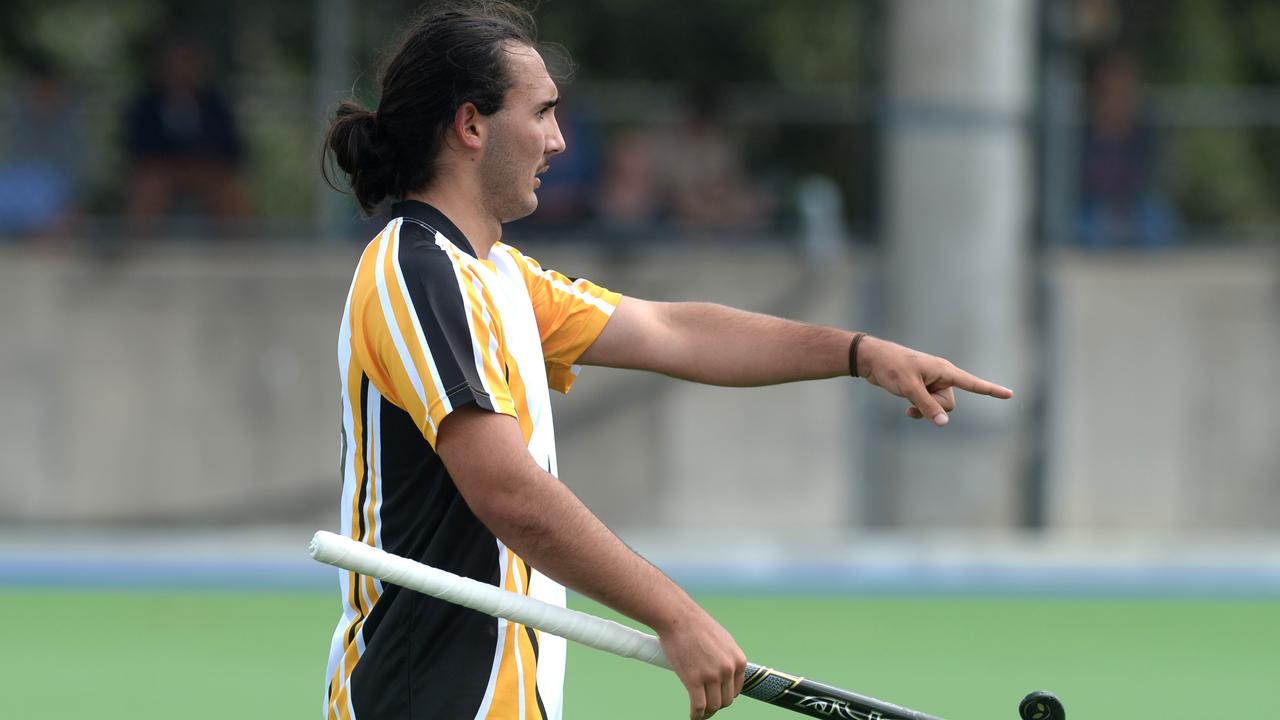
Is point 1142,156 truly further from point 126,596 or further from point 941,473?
point 126,596

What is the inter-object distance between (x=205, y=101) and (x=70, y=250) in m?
1.21

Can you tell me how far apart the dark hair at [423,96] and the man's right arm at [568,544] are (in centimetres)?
59

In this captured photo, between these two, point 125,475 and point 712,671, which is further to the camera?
point 125,475

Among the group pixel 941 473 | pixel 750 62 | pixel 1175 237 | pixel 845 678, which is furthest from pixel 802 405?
pixel 750 62

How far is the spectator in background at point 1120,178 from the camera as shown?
12008mm

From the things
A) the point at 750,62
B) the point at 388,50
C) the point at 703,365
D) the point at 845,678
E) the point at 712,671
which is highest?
the point at 750,62

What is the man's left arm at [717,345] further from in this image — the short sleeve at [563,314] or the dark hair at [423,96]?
the dark hair at [423,96]

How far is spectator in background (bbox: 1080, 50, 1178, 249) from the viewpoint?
1201cm

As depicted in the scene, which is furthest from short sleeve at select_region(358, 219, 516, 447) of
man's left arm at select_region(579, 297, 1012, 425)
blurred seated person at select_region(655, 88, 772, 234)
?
blurred seated person at select_region(655, 88, 772, 234)

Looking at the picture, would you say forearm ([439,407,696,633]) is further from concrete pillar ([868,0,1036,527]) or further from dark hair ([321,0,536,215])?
concrete pillar ([868,0,1036,527])

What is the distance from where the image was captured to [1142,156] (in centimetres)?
1230

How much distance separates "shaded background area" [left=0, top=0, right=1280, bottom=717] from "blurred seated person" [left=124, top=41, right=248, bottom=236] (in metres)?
0.02

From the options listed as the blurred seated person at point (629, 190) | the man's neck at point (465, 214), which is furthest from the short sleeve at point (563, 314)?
the blurred seated person at point (629, 190)

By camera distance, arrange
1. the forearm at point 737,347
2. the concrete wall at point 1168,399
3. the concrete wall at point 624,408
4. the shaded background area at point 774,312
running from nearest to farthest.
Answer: the forearm at point 737,347
the shaded background area at point 774,312
the concrete wall at point 624,408
the concrete wall at point 1168,399
